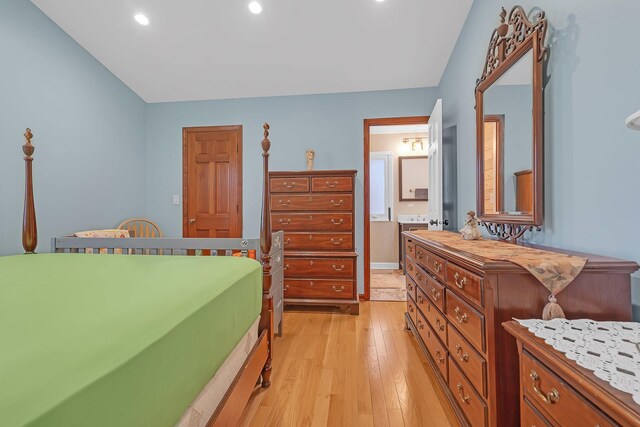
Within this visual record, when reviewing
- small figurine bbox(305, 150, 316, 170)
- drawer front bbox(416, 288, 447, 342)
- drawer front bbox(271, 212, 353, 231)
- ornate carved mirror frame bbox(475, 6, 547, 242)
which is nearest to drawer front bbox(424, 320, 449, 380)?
drawer front bbox(416, 288, 447, 342)

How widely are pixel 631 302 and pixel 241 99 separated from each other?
389 cm

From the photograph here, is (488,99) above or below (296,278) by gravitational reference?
above

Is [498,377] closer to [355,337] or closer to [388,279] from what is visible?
[355,337]

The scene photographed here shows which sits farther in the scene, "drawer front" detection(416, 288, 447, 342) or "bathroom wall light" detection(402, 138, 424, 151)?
"bathroom wall light" detection(402, 138, 424, 151)

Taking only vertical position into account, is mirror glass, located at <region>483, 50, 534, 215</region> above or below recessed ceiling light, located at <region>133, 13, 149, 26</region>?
below

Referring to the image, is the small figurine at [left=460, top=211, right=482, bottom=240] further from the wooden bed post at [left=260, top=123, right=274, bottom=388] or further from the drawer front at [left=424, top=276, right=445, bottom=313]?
the wooden bed post at [left=260, top=123, right=274, bottom=388]

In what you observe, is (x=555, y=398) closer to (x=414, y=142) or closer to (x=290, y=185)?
(x=290, y=185)

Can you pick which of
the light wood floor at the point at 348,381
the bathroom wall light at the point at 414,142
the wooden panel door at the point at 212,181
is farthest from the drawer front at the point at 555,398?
the bathroom wall light at the point at 414,142

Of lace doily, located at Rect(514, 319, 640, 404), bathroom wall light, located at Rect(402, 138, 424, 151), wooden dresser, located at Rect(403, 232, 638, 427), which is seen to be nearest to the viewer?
lace doily, located at Rect(514, 319, 640, 404)

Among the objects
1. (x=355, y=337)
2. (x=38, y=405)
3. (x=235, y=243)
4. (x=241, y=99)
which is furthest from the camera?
(x=241, y=99)

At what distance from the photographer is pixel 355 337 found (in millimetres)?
2436

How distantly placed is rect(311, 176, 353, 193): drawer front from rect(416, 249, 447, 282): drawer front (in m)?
1.26

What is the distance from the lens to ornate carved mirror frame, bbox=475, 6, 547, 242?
56.2 inches

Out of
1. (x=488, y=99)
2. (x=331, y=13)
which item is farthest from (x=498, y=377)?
(x=331, y=13)
